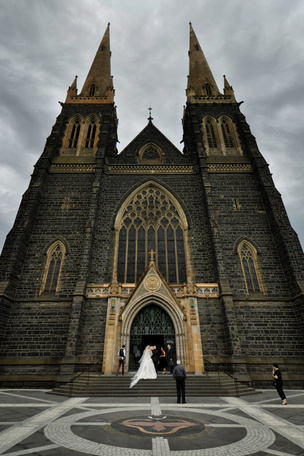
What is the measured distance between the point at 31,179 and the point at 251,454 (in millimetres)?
18852

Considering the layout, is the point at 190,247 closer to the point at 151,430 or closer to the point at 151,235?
the point at 151,235

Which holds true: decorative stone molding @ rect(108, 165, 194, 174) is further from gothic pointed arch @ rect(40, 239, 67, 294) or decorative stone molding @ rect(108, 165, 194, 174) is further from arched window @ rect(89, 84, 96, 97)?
arched window @ rect(89, 84, 96, 97)

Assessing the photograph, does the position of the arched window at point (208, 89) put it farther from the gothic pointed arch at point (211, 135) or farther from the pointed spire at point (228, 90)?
the gothic pointed arch at point (211, 135)

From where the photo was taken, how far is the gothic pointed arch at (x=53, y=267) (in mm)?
14617

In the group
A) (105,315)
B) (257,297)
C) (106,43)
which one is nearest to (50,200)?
(105,315)

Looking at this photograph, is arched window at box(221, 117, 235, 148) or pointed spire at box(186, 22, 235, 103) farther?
pointed spire at box(186, 22, 235, 103)

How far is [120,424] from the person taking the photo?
5.00 m

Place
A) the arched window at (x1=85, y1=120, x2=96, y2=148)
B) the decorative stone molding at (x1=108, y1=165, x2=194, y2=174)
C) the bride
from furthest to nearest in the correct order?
the arched window at (x1=85, y1=120, x2=96, y2=148) < the decorative stone molding at (x1=108, y1=165, x2=194, y2=174) < the bride

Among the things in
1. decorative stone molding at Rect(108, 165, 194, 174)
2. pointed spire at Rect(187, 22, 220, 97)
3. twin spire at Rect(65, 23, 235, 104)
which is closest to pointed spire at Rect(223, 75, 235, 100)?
twin spire at Rect(65, 23, 235, 104)

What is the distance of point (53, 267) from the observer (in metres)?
15.3

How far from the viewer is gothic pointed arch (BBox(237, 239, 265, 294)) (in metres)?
14.7

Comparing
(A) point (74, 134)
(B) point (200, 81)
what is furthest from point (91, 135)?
(B) point (200, 81)

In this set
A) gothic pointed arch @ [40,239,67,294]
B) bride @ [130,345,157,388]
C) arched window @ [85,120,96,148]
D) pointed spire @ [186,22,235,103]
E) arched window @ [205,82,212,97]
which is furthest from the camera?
arched window @ [205,82,212,97]

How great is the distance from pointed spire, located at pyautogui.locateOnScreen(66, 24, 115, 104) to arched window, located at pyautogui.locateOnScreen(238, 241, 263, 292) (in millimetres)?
18550
